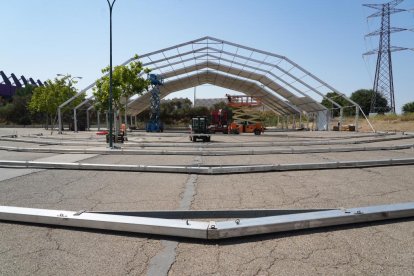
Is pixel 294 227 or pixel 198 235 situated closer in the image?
pixel 198 235

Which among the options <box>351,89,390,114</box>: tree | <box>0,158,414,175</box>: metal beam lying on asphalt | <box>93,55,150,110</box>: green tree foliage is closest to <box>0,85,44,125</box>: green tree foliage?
<box>93,55,150,110</box>: green tree foliage

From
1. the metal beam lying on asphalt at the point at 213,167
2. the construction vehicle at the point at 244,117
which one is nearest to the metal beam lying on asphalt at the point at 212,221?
the metal beam lying on asphalt at the point at 213,167

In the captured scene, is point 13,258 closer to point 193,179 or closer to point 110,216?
point 110,216

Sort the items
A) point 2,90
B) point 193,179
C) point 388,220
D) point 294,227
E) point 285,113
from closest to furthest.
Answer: point 294,227, point 388,220, point 193,179, point 285,113, point 2,90

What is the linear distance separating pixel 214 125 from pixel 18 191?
117 feet

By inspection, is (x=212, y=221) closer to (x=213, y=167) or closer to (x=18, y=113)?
(x=213, y=167)

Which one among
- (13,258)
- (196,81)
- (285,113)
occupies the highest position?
(196,81)

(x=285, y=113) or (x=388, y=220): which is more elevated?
(x=285, y=113)

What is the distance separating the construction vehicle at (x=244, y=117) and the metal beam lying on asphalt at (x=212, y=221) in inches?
1414

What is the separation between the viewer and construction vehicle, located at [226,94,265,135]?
41.0 metres

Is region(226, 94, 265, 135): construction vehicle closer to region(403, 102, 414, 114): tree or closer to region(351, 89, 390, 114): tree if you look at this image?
region(403, 102, 414, 114): tree

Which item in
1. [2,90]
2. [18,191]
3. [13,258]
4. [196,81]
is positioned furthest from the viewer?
[2,90]

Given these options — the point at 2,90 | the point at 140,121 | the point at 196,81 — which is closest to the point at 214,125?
the point at 196,81

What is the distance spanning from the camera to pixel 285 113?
6075 centimetres
